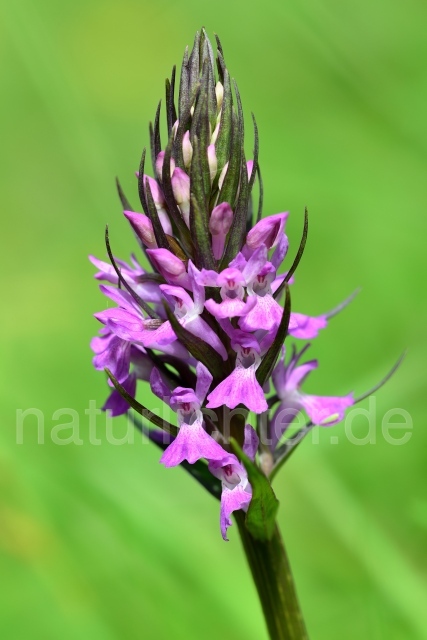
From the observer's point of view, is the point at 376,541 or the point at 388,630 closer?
the point at 388,630

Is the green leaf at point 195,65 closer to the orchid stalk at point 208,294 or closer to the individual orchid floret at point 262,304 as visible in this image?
A: the orchid stalk at point 208,294

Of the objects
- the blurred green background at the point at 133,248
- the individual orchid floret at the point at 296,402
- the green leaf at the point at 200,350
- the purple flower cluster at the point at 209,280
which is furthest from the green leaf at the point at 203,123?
the blurred green background at the point at 133,248

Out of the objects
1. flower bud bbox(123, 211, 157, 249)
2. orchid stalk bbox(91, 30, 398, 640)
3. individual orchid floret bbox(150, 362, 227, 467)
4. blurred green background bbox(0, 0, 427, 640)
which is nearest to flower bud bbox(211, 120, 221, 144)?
orchid stalk bbox(91, 30, 398, 640)

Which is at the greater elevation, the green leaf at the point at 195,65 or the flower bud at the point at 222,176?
the green leaf at the point at 195,65

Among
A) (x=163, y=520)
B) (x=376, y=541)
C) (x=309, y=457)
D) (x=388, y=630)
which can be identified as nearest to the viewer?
(x=388, y=630)

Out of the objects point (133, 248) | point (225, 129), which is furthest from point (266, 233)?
point (133, 248)

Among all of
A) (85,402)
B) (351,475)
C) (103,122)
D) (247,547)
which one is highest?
(103,122)

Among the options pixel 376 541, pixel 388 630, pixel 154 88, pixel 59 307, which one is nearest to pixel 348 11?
pixel 154 88

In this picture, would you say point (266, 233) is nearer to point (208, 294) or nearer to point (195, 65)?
point (208, 294)

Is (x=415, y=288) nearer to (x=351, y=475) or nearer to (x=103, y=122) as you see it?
(x=351, y=475)
